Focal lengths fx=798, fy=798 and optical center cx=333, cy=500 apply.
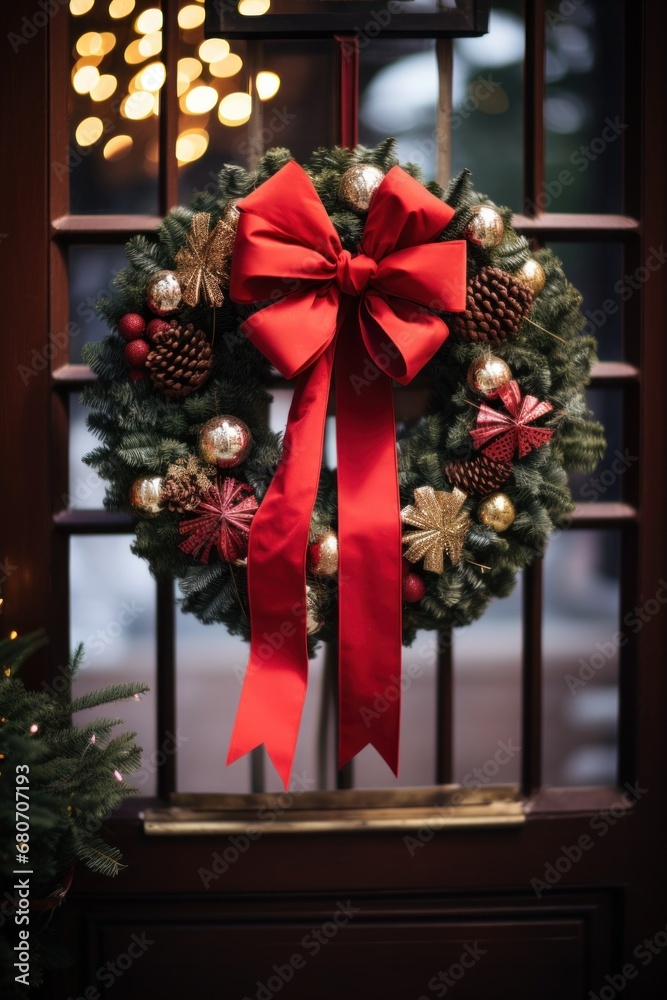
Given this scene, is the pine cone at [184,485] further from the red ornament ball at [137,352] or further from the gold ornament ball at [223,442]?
the red ornament ball at [137,352]

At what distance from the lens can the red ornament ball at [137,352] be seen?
1035mm

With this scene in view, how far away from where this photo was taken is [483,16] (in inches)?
46.9

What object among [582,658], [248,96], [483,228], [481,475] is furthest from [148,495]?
[582,658]

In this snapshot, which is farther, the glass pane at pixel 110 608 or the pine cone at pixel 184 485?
the glass pane at pixel 110 608

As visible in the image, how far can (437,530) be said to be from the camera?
41.1 inches

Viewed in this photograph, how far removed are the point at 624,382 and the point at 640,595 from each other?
341 millimetres

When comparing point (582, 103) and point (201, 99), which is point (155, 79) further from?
point (582, 103)

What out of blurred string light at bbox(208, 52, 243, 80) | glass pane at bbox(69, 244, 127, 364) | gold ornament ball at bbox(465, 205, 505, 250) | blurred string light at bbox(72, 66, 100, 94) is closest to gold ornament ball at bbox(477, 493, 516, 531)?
gold ornament ball at bbox(465, 205, 505, 250)

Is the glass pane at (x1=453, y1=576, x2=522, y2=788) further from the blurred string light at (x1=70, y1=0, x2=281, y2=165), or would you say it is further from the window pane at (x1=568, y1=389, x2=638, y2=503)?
the blurred string light at (x1=70, y1=0, x2=281, y2=165)

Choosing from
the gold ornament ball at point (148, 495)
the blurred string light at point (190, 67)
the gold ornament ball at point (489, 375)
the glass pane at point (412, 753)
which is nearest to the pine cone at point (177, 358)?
the gold ornament ball at point (148, 495)

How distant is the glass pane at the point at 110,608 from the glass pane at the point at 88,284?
0.31m

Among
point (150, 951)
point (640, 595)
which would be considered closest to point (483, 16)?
point (640, 595)

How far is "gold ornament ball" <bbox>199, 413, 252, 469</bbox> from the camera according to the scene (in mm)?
1031

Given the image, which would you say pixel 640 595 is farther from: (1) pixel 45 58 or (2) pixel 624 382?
(1) pixel 45 58
